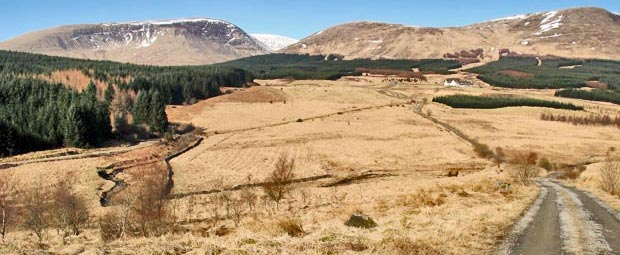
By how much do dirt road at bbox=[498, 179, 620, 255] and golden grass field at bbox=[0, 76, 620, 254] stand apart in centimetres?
104

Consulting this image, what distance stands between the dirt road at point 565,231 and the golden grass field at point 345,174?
104 cm

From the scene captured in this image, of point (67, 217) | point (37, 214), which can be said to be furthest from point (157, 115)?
point (67, 217)

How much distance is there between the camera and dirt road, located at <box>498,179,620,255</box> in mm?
22516

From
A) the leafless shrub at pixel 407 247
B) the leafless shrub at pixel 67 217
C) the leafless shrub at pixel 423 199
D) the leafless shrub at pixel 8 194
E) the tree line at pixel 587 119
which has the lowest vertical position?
the leafless shrub at pixel 8 194

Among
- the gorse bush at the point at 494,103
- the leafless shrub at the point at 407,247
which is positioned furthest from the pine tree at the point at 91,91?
the gorse bush at the point at 494,103

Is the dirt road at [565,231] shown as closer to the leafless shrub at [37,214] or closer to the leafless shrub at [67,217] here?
the leafless shrub at [67,217]

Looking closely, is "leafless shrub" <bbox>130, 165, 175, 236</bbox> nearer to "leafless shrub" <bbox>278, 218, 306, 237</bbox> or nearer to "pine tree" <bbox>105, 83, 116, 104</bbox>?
"leafless shrub" <bbox>278, 218, 306, 237</bbox>

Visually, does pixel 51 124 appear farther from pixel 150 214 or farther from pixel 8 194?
pixel 150 214

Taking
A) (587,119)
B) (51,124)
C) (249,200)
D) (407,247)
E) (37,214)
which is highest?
(407,247)

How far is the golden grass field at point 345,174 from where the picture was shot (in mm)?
23312

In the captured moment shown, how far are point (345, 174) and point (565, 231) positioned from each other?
54550mm

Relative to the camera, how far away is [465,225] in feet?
87.5

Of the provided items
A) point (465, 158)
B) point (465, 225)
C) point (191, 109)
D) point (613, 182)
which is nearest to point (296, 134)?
point (465, 158)

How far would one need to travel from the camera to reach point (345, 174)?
80.1m
